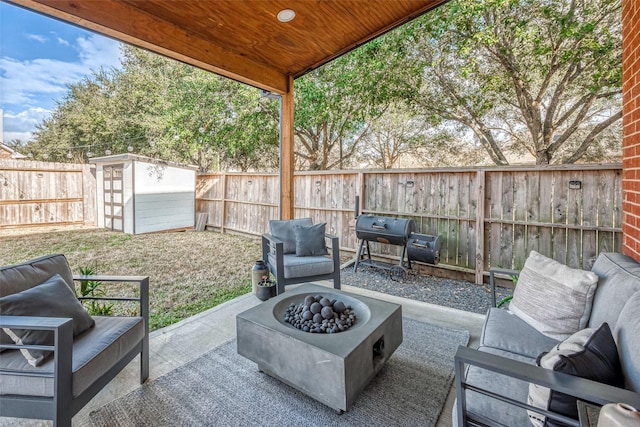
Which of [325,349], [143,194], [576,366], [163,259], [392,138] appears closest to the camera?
[576,366]

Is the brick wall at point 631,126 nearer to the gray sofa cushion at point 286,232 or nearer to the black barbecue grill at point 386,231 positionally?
the black barbecue grill at point 386,231

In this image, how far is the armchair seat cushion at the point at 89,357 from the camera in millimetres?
1276

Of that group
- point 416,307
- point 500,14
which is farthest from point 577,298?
point 500,14

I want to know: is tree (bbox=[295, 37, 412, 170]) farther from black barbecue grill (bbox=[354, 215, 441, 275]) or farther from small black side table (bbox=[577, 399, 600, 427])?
small black side table (bbox=[577, 399, 600, 427])

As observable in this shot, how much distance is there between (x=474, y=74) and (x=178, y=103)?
22.6ft

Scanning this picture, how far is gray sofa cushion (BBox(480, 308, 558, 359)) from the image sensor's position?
1.54 metres

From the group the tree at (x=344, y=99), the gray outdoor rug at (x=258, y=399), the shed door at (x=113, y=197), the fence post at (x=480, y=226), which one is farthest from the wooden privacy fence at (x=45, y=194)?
the fence post at (x=480, y=226)

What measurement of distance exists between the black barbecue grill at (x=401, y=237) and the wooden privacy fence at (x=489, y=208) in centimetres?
45

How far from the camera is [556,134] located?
16.8 ft

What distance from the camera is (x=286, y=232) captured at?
356cm

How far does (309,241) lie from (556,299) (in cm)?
227

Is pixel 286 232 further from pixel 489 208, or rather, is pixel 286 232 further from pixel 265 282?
pixel 489 208

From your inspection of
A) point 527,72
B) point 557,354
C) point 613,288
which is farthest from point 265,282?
point 527,72

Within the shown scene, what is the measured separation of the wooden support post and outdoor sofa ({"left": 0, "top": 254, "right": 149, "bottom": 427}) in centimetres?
242
